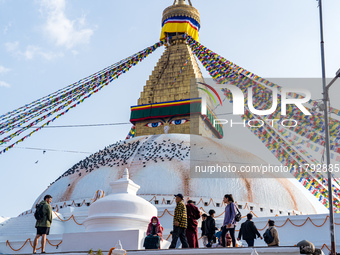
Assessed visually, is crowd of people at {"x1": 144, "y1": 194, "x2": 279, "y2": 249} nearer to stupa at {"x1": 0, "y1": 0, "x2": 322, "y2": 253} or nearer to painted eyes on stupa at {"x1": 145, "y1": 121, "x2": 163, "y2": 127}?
stupa at {"x1": 0, "y1": 0, "x2": 322, "y2": 253}

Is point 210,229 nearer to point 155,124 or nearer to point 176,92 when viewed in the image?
point 155,124

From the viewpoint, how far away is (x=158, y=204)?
15.3m

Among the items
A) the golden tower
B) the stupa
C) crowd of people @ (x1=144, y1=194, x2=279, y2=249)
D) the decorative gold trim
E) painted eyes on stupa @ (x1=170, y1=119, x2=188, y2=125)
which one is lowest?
crowd of people @ (x1=144, y1=194, x2=279, y2=249)

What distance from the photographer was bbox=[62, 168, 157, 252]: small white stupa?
736 cm

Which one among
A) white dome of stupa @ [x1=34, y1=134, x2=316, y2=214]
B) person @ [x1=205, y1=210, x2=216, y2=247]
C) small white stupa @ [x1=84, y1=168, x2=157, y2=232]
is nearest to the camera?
person @ [x1=205, y1=210, x2=216, y2=247]

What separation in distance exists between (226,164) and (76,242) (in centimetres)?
1026

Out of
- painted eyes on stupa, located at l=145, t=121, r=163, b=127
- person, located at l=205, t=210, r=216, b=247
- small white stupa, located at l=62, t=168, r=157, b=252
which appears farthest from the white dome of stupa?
person, located at l=205, t=210, r=216, b=247

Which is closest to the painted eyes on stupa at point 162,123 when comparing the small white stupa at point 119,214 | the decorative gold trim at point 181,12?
the decorative gold trim at point 181,12

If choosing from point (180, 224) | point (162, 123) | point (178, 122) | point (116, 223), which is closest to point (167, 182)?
point (178, 122)

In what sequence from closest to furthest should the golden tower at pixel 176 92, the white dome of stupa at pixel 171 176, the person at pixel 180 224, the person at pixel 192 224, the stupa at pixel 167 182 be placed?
the person at pixel 180 224, the person at pixel 192 224, the stupa at pixel 167 182, the white dome of stupa at pixel 171 176, the golden tower at pixel 176 92

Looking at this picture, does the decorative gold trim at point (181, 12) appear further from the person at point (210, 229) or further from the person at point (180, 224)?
the person at point (180, 224)

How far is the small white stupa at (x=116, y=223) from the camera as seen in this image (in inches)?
290

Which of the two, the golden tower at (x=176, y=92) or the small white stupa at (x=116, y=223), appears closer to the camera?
the small white stupa at (x=116, y=223)

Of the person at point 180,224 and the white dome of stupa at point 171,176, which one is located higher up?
the white dome of stupa at point 171,176
